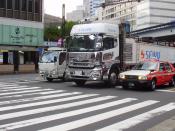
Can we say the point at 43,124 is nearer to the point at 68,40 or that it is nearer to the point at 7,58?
the point at 68,40

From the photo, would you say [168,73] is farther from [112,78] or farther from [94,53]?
[94,53]

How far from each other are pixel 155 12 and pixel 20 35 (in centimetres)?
8192

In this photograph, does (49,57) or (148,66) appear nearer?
(148,66)

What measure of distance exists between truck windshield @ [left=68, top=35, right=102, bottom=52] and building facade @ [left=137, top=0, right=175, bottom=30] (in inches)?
4042

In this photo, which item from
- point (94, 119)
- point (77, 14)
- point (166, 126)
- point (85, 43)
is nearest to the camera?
point (166, 126)

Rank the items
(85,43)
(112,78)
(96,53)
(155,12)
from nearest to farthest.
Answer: (96,53)
(85,43)
(112,78)
(155,12)

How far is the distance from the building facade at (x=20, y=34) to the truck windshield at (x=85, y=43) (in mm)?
22965

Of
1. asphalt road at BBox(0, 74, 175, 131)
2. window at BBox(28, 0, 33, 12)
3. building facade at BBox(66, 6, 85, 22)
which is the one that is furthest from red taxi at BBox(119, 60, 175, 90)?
building facade at BBox(66, 6, 85, 22)

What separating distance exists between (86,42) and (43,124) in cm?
1145

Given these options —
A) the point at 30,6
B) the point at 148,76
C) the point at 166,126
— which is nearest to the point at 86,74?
the point at 148,76

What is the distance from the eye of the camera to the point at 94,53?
66.6 ft

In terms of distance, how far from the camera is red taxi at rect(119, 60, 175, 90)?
64.2 feet

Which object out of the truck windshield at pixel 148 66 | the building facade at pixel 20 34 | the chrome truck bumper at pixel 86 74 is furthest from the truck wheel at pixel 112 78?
the building facade at pixel 20 34

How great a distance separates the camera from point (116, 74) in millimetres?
22047
